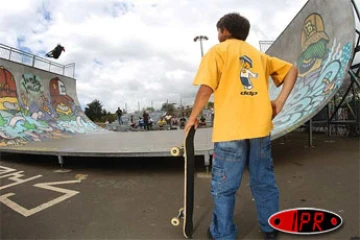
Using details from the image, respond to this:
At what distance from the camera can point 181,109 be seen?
130 ft

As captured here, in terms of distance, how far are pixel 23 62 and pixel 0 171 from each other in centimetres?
925

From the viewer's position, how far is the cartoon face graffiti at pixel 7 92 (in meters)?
11.3

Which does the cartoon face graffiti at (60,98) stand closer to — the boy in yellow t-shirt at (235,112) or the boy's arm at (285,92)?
the boy in yellow t-shirt at (235,112)

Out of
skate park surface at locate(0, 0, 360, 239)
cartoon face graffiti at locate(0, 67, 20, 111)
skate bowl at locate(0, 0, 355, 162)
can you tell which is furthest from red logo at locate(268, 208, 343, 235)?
cartoon face graffiti at locate(0, 67, 20, 111)

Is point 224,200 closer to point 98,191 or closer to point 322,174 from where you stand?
point 98,191

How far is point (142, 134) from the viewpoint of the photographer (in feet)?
37.3

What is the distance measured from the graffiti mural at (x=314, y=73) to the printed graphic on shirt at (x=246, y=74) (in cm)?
320

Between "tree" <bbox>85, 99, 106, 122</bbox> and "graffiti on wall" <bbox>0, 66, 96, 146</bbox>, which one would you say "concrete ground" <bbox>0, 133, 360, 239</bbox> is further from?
"tree" <bbox>85, 99, 106, 122</bbox>

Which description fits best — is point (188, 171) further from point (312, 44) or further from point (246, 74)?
point (312, 44)

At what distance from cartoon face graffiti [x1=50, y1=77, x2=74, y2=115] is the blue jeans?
13938 millimetres

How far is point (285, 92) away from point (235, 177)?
0.83m

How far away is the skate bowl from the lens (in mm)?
5840

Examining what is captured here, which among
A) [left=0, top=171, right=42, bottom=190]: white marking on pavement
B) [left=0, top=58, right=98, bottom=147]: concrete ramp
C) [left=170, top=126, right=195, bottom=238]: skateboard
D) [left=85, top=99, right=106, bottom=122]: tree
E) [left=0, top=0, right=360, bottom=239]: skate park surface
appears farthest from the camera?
[left=85, top=99, right=106, bottom=122]: tree

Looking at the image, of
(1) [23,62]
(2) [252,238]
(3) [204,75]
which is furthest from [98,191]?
(1) [23,62]
